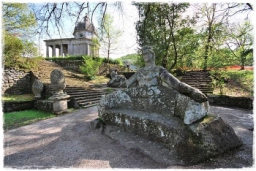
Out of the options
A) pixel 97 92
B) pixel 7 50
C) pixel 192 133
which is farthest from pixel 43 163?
pixel 7 50

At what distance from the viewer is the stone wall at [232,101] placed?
6.43 meters

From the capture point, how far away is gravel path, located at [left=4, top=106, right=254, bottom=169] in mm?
2271

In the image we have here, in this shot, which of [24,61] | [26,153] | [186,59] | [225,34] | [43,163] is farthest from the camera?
[186,59]

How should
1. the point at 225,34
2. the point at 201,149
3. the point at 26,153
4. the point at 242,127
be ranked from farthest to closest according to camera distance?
the point at 225,34, the point at 242,127, the point at 26,153, the point at 201,149

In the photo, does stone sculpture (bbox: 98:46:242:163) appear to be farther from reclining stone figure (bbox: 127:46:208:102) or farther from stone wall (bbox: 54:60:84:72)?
stone wall (bbox: 54:60:84:72)

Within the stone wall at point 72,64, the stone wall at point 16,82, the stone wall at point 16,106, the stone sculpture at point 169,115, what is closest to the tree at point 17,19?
the stone wall at point 16,82

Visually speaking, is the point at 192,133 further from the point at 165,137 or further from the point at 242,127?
the point at 242,127

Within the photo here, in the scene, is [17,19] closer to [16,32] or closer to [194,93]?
[16,32]

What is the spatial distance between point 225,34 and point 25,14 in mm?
12723

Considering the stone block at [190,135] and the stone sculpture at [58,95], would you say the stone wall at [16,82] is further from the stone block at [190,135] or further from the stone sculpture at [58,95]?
the stone block at [190,135]

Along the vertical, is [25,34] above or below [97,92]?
above

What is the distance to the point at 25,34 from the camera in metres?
11.1

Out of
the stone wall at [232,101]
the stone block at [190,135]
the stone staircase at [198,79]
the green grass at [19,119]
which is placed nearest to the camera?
the stone block at [190,135]

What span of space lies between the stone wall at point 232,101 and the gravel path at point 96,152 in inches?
123
